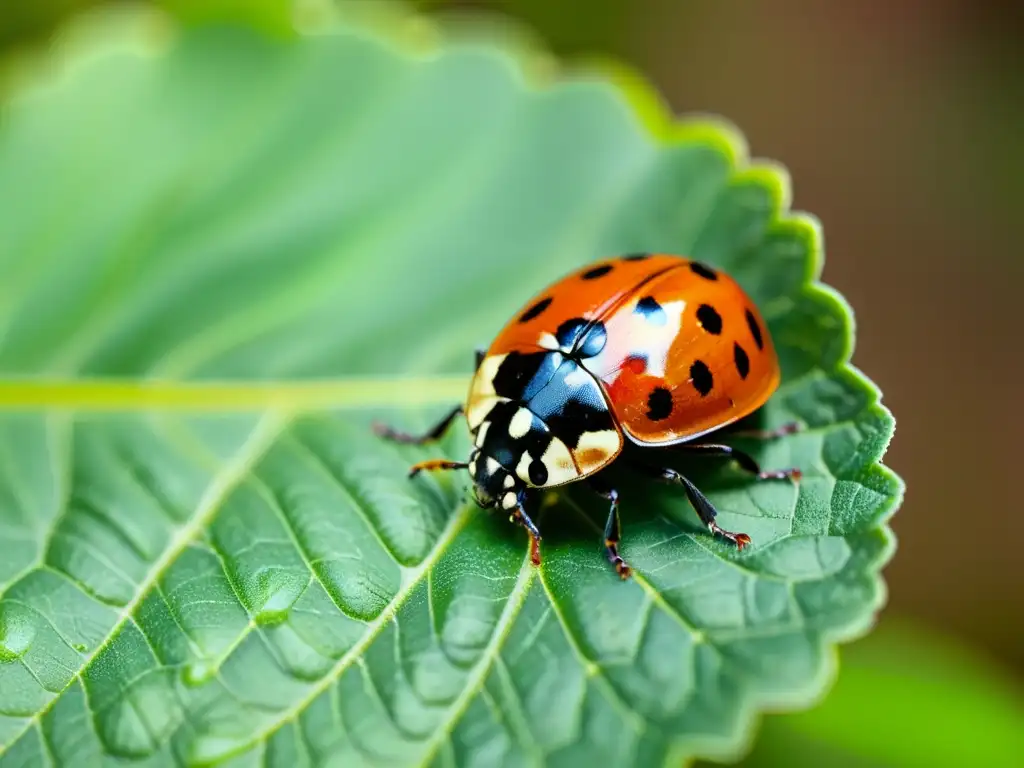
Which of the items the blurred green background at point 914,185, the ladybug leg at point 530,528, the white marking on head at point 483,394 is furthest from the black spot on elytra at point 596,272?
the blurred green background at point 914,185

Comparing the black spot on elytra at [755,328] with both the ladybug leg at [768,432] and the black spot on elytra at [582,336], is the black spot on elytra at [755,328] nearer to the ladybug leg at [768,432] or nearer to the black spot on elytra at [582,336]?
the ladybug leg at [768,432]

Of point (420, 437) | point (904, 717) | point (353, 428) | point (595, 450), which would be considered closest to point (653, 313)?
point (595, 450)

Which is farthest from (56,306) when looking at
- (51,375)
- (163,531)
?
(163,531)

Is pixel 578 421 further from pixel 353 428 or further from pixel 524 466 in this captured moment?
pixel 353 428

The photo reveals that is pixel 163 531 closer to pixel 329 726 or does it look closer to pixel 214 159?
pixel 329 726

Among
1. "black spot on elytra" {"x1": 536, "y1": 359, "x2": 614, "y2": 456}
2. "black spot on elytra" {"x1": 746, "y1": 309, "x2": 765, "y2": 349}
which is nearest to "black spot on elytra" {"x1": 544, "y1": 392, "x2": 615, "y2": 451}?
"black spot on elytra" {"x1": 536, "y1": 359, "x2": 614, "y2": 456}

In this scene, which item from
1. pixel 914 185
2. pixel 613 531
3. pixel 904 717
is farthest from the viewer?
pixel 914 185
